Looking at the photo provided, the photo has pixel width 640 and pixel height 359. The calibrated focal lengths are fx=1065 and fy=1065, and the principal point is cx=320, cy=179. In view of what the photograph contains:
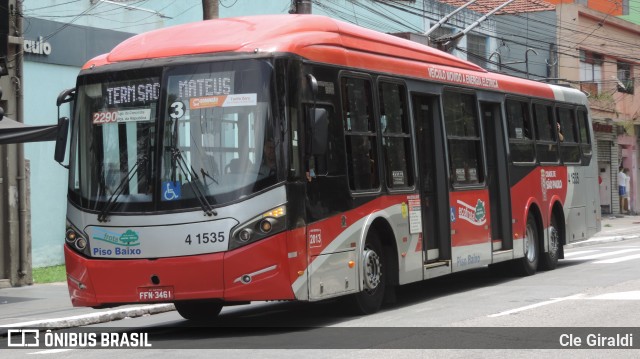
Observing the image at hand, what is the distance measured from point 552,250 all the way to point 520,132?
2343 mm

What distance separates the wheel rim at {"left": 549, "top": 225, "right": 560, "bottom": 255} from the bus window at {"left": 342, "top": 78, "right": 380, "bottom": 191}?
672cm

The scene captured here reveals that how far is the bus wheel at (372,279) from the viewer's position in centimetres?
1234

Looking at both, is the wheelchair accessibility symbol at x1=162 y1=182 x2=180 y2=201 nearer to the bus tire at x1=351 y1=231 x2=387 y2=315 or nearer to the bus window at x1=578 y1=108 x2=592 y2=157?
the bus tire at x1=351 y1=231 x2=387 y2=315

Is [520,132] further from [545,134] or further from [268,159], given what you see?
[268,159]

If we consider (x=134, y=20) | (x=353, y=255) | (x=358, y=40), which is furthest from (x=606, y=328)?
(x=134, y=20)

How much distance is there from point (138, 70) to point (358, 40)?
2955 mm

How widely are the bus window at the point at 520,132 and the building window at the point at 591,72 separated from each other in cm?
2529

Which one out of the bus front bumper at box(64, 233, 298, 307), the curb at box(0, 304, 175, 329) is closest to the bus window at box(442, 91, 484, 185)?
the curb at box(0, 304, 175, 329)

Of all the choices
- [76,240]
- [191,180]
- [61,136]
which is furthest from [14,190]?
[191,180]

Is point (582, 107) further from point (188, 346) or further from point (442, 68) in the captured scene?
point (188, 346)

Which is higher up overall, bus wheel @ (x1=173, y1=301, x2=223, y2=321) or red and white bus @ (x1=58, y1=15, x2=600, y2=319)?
red and white bus @ (x1=58, y1=15, x2=600, y2=319)

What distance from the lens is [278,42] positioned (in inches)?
439

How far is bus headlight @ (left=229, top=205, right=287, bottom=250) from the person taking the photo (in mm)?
10648

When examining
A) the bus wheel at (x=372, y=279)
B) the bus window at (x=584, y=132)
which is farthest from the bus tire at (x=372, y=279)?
the bus window at (x=584, y=132)
